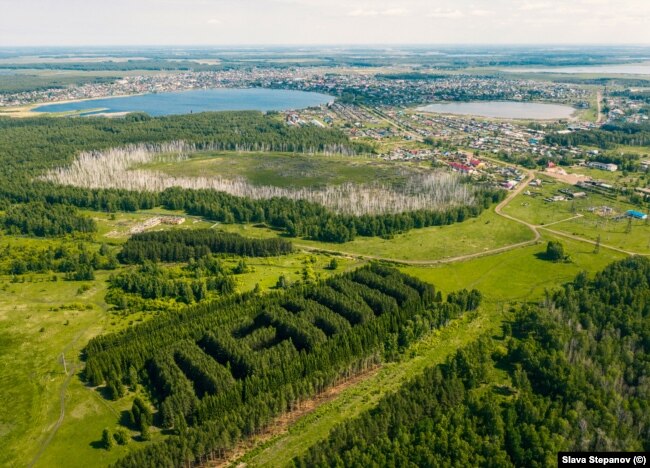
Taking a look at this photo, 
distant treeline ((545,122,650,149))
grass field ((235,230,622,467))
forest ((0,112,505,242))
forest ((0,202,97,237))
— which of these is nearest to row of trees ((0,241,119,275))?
forest ((0,202,97,237))

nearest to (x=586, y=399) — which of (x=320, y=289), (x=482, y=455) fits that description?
(x=482, y=455)

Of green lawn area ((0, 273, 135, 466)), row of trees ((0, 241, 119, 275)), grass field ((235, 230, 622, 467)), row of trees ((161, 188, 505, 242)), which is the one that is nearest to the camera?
grass field ((235, 230, 622, 467))

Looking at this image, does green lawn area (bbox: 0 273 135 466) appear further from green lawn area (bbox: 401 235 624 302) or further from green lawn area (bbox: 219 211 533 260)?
green lawn area (bbox: 401 235 624 302)

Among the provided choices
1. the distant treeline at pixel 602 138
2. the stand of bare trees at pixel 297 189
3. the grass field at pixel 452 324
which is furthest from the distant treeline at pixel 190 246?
the distant treeline at pixel 602 138

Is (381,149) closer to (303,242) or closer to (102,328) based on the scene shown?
(303,242)

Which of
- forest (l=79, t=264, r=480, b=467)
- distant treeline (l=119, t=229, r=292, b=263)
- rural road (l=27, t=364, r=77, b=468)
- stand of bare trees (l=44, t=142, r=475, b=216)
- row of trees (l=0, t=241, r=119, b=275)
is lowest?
rural road (l=27, t=364, r=77, b=468)

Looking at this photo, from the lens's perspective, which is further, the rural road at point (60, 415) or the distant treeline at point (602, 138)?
the distant treeline at point (602, 138)

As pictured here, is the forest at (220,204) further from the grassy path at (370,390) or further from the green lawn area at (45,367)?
the green lawn area at (45,367)

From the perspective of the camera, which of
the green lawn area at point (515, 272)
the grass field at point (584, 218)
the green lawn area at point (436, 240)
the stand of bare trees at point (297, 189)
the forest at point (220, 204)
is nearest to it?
the green lawn area at point (515, 272)
